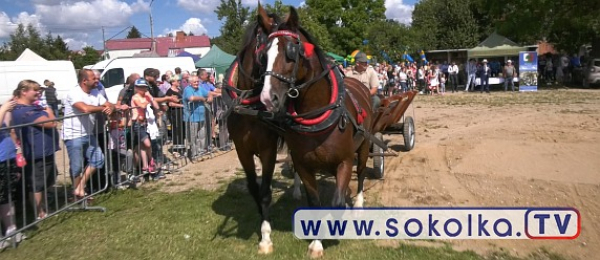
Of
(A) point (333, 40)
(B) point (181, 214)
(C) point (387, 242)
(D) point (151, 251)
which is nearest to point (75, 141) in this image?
(B) point (181, 214)

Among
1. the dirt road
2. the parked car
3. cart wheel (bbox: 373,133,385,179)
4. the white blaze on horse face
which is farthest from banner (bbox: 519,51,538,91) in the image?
the white blaze on horse face

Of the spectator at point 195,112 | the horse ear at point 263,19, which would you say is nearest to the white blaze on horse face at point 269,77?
the horse ear at point 263,19

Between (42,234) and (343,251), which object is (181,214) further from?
(343,251)

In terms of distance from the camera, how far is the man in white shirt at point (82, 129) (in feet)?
19.1

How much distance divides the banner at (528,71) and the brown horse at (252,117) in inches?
814

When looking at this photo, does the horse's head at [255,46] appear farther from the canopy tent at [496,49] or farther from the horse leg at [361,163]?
the canopy tent at [496,49]

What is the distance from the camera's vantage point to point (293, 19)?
368 cm

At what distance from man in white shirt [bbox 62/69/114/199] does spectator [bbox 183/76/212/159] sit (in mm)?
2606

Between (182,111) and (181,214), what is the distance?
3.76 meters

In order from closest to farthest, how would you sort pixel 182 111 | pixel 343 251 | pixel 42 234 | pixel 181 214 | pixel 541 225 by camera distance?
pixel 343 251, pixel 541 225, pixel 42 234, pixel 181 214, pixel 182 111

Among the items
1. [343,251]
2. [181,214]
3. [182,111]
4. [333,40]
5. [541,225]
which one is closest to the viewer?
[343,251]

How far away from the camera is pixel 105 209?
18.9 feet

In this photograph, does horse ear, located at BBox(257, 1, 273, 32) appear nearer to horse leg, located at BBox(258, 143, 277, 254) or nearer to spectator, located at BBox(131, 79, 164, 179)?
horse leg, located at BBox(258, 143, 277, 254)

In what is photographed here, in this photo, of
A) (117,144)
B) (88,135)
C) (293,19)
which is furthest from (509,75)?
(293,19)
